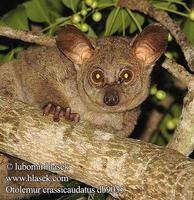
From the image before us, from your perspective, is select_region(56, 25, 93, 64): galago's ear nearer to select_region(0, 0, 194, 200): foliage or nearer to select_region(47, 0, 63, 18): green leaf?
select_region(0, 0, 194, 200): foliage

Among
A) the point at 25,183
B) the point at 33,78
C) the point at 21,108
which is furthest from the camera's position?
the point at 33,78

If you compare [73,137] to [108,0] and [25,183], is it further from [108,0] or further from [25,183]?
[108,0]

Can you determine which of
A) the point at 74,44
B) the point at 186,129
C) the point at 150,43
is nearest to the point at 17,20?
the point at 74,44

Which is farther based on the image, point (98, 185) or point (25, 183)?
point (25, 183)

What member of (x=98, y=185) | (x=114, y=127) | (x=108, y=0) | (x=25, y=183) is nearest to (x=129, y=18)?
(x=108, y=0)

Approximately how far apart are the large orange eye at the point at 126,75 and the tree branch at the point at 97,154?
152 centimetres

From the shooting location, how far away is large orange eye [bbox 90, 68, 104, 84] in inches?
216

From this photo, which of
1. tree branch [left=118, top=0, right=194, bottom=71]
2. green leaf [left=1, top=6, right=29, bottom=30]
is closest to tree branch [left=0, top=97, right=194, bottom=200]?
tree branch [left=118, top=0, right=194, bottom=71]

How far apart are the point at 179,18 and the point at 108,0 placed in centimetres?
148

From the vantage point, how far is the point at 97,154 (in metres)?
3.87

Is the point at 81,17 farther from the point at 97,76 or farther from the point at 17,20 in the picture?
the point at 97,76

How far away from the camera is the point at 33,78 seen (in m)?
5.34

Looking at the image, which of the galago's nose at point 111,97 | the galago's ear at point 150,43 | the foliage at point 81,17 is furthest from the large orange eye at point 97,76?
the foliage at point 81,17

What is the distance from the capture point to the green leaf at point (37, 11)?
6.07 m
